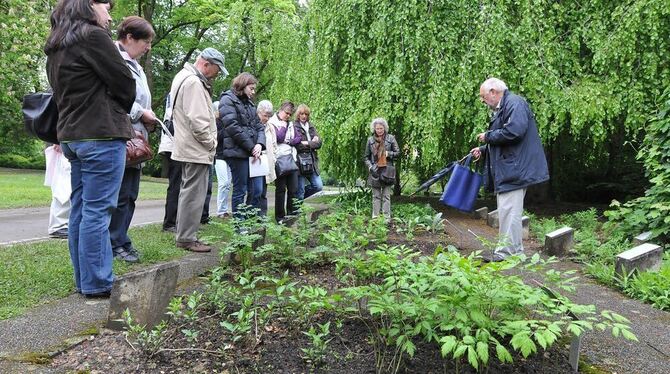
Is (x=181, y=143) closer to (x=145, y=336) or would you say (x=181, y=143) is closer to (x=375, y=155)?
(x=145, y=336)

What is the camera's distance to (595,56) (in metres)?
8.88

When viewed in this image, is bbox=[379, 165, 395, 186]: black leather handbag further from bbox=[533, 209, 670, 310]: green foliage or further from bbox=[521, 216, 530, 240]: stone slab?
bbox=[533, 209, 670, 310]: green foliage

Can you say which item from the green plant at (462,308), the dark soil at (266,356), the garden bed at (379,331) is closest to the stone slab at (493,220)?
the garden bed at (379,331)

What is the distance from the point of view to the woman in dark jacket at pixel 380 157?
8281 mm

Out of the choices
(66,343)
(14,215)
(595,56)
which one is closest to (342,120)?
(595,56)

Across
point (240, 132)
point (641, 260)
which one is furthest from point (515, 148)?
point (240, 132)

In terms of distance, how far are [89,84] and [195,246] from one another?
225cm

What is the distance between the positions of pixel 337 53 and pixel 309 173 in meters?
3.53

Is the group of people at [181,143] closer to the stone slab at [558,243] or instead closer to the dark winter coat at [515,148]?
the dark winter coat at [515,148]

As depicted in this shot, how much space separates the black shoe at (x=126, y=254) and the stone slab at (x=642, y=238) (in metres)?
5.23

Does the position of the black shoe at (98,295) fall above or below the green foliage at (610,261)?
above

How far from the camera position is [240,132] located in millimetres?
5910

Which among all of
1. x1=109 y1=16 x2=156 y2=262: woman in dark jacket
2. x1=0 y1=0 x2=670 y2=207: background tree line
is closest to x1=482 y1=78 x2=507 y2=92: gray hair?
x1=109 y1=16 x2=156 y2=262: woman in dark jacket

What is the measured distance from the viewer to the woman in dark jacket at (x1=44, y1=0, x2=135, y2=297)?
10.7ft
